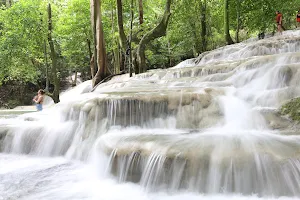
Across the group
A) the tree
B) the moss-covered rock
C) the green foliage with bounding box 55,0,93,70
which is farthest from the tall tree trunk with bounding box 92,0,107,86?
the moss-covered rock

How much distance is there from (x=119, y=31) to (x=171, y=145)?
9.31 metres

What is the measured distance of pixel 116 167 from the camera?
13.6 ft

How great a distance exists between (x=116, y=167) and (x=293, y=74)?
12.6 feet

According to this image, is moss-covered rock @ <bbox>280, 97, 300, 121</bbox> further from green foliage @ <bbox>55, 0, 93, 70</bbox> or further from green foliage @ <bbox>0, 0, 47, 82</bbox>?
green foliage @ <bbox>55, 0, 93, 70</bbox>

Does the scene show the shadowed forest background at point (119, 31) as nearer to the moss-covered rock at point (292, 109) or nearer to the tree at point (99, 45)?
the tree at point (99, 45)

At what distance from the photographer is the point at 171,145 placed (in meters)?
3.90

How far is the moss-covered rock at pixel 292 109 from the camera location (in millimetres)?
4660

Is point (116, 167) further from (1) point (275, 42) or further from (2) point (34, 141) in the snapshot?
(1) point (275, 42)

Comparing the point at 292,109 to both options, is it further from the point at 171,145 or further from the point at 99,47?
the point at 99,47

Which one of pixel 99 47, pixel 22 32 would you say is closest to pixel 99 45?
pixel 99 47

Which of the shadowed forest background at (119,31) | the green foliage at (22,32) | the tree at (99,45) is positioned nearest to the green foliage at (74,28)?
the shadowed forest background at (119,31)

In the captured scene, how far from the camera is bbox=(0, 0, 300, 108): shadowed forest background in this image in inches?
499

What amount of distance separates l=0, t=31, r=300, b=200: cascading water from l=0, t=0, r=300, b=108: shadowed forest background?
223 inches

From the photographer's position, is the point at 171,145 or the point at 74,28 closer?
the point at 171,145
